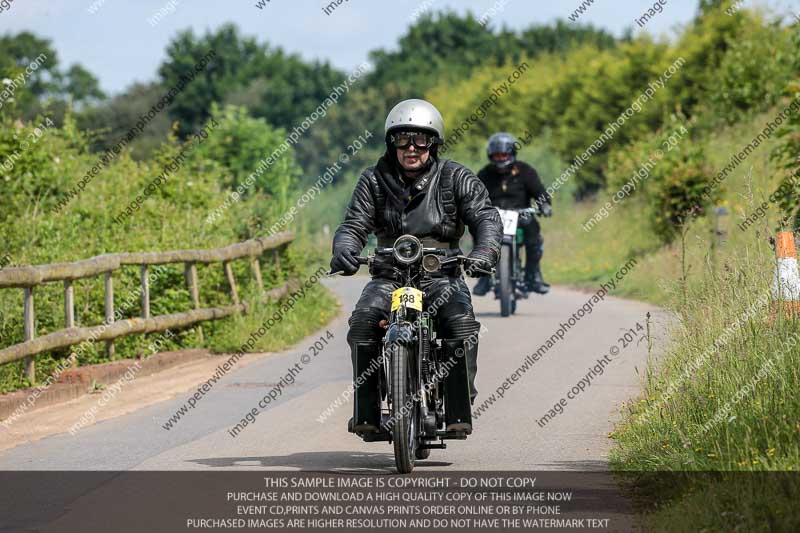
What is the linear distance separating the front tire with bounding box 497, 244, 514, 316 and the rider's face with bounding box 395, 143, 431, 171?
10.0 meters

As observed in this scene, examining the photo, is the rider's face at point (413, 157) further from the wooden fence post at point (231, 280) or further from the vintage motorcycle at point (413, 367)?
the wooden fence post at point (231, 280)

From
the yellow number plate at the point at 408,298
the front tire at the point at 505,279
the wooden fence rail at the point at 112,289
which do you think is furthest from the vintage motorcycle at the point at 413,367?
the front tire at the point at 505,279

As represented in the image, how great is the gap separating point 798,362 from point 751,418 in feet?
2.11

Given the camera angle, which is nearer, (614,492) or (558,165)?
(614,492)

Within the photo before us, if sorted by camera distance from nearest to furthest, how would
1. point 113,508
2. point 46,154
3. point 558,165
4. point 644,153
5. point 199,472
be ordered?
point 113,508, point 199,472, point 46,154, point 644,153, point 558,165

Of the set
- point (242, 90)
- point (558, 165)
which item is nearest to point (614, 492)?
point (558, 165)

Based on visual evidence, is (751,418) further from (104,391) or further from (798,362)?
(104,391)

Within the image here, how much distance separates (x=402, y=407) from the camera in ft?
27.1

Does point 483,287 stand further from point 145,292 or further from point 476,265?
point 476,265

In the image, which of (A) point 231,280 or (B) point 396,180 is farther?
(A) point 231,280

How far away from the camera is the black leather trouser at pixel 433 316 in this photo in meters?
8.86

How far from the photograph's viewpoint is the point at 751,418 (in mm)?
7609

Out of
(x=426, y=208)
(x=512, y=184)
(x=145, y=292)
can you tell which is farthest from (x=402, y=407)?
(x=512, y=184)

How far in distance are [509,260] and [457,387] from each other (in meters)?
10.7
